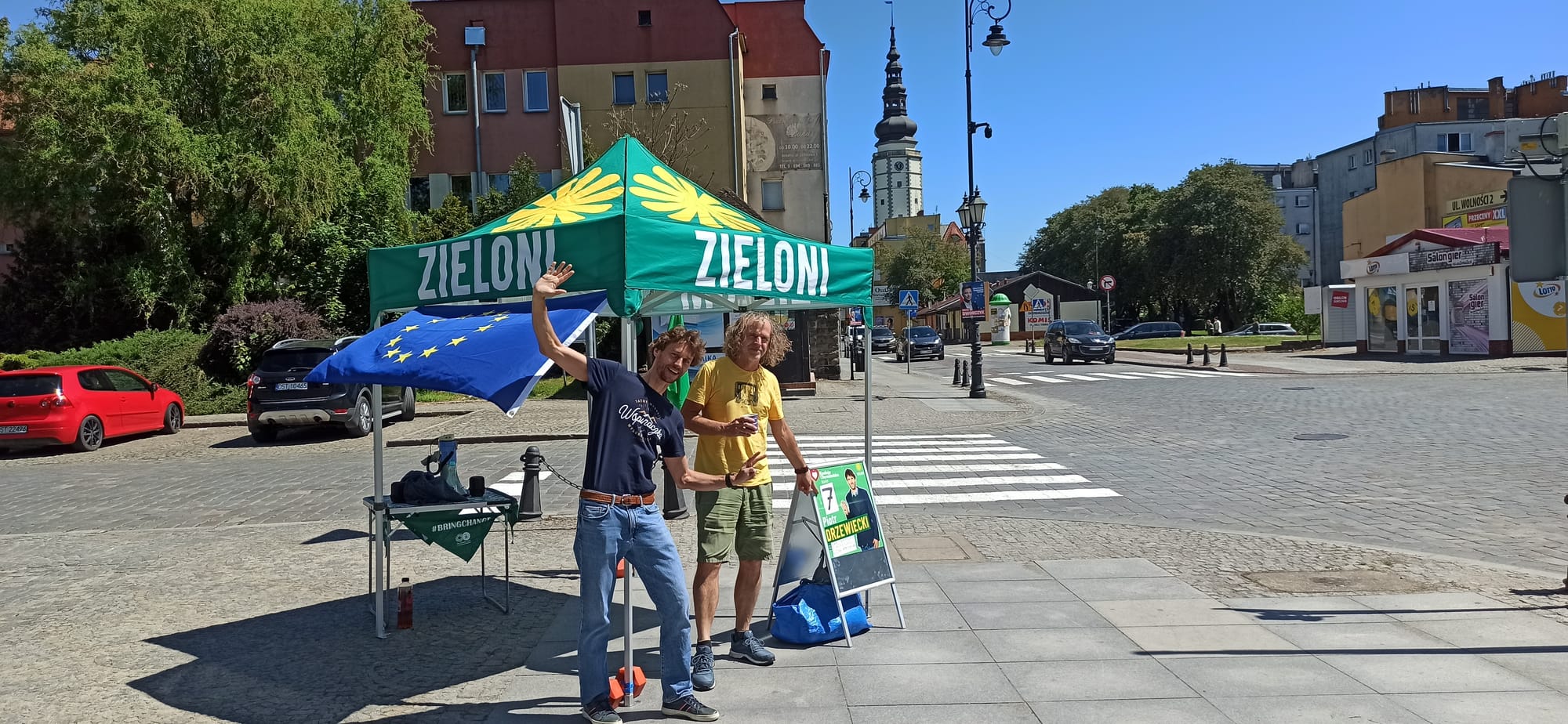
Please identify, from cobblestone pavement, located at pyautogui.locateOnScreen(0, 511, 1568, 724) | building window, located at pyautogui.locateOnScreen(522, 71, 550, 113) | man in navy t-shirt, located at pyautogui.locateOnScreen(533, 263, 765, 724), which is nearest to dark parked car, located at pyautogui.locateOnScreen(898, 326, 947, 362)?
building window, located at pyautogui.locateOnScreen(522, 71, 550, 113)

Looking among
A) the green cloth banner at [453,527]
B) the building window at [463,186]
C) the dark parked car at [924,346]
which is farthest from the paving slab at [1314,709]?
the dark parked car at [924,346]

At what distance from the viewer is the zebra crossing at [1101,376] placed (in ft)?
98.1

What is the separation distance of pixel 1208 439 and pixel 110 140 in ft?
83.8

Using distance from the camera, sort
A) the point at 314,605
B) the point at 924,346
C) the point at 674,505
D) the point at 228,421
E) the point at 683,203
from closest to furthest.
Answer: the point at 683,203 → the point at 314,605 → the point at 674,505 → the point at 228,421 → the point at 924,346

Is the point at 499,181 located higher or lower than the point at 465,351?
higher

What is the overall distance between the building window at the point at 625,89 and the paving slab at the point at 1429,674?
111ft

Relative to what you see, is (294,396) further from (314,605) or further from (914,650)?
(914,650)

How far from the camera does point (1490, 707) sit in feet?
14.4

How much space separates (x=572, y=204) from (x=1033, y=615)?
3720 mm

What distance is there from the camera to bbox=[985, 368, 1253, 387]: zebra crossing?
2991 cm

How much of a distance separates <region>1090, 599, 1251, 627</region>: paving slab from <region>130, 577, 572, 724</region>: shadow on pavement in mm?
3210

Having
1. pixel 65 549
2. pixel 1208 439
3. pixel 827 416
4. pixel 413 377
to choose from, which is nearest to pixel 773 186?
pixel 827 416

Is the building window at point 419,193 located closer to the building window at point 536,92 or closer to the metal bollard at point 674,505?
the building window at point 536,92

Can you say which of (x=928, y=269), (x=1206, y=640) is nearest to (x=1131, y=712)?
(x=1206, y=640)
